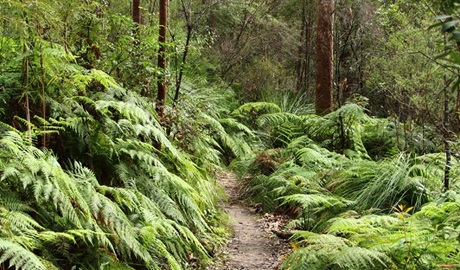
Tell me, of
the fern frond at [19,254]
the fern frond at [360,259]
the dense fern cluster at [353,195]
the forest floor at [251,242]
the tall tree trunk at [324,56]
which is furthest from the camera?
the tall tree trunk at [324,56]

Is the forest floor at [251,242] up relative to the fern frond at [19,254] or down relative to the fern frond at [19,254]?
down

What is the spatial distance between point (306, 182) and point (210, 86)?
25.7ft

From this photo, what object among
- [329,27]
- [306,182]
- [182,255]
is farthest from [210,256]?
[329,27]

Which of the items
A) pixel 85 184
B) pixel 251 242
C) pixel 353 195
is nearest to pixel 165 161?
pixel 251 242

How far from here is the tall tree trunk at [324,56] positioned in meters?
11.6

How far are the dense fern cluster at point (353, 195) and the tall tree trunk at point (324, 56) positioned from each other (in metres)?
0.80

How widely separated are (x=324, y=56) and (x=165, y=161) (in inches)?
262

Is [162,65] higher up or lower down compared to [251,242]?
higher up

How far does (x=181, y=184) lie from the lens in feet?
16.9

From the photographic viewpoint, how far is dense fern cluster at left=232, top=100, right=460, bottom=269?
12.6 feet

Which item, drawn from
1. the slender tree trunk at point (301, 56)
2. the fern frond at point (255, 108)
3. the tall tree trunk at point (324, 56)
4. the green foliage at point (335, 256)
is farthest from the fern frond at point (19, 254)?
the slender tree trunk at point (301, 56)

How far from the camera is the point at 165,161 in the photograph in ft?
20.3

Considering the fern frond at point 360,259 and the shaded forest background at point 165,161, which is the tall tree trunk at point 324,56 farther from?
the fern frond at point 360,259

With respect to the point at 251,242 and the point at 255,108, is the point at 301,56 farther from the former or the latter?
the point at 251,242
